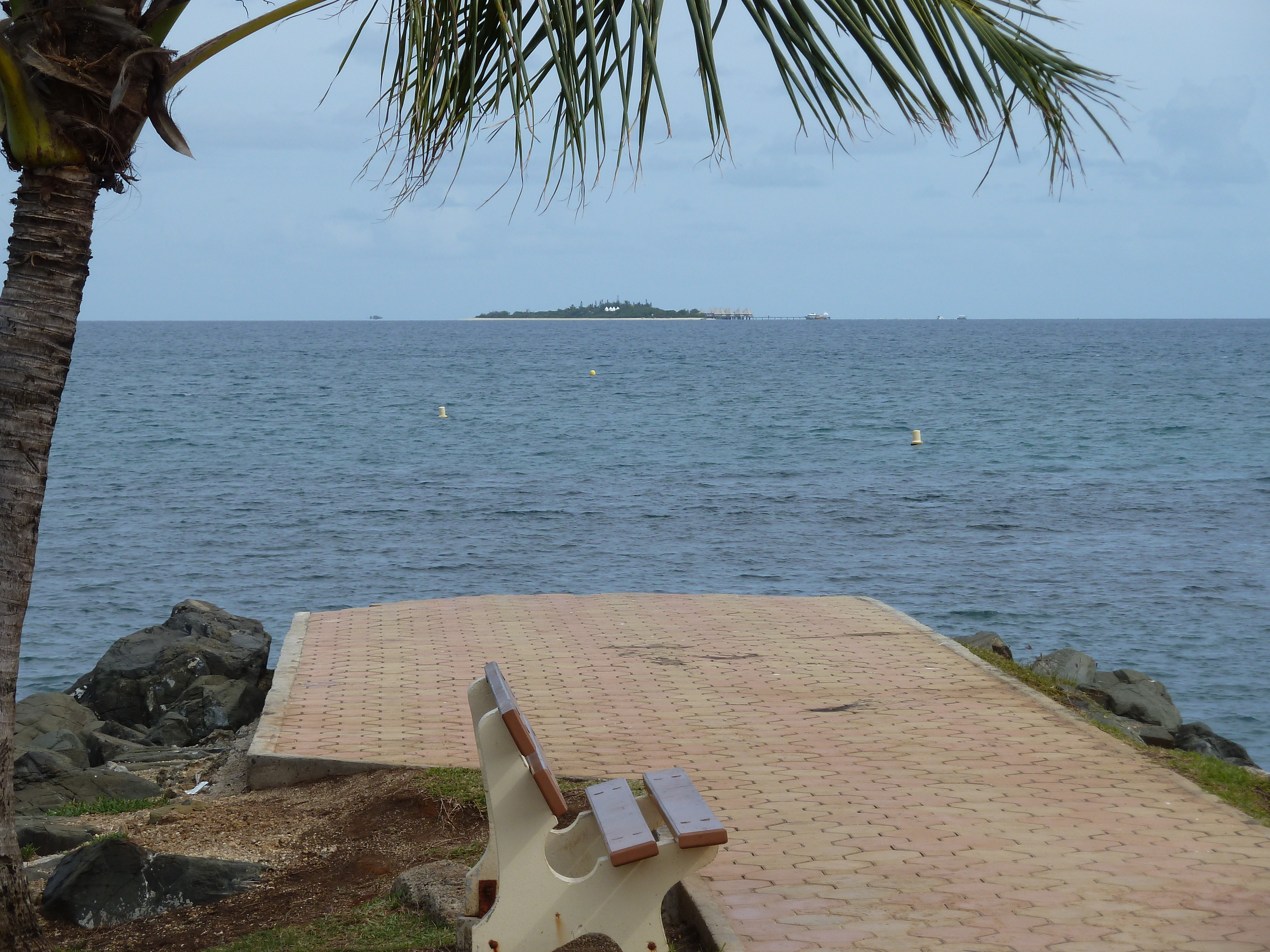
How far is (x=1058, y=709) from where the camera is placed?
703 cm

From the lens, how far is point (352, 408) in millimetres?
51312

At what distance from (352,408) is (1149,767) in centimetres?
4779

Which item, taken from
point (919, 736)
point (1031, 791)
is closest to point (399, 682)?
point (919, 736)

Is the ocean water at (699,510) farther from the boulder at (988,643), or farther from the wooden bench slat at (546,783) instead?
the wooden bench slat at (546,783)

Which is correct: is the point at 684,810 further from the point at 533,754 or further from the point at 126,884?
the point at 126,884

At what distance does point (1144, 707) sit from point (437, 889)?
6784 mm

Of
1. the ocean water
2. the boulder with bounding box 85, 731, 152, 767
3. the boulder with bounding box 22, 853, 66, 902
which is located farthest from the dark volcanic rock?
the boulder with bounding box 22, 853, 66, 902

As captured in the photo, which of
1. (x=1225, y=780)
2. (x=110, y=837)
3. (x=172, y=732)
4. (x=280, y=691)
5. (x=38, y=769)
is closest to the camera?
(x=110, y=837)

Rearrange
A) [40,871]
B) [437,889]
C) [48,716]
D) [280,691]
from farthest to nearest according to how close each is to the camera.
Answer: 1. [48,716]
2. [280,691]
3. [40,871]
4. [437,889]

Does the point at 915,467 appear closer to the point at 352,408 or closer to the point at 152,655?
the point at 152,655

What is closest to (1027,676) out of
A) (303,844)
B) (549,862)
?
(303,844)

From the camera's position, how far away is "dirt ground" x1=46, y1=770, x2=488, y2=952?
429 centimetres

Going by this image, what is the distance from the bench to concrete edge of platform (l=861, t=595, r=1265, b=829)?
2.96 m

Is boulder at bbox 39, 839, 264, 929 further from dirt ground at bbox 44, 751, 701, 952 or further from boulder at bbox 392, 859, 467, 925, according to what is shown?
boulder at bbox 392, 859, 467, 925
